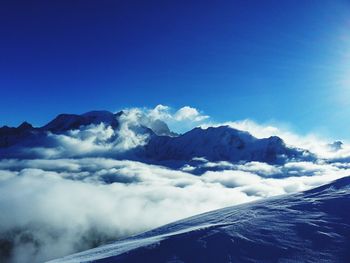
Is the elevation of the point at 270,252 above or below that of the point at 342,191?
below

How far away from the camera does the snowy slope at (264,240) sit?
11.9 meters

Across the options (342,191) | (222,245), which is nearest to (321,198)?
(342,191)

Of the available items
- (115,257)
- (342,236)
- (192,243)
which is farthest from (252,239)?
(115,257)

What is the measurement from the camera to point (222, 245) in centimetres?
1269

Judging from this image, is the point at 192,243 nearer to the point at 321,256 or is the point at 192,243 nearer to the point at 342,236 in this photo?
the point at 321,256

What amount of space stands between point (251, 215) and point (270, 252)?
427cm

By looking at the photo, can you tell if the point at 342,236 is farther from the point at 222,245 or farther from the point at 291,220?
the point at 222,245

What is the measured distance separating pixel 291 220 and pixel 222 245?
3.75 metres

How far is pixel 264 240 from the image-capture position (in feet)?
42.8

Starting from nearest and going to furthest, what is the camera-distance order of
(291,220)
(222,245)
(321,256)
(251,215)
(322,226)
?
(321,256) < (222,245) < (322,226) < (291,220) < (251,215)

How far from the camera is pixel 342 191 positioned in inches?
719

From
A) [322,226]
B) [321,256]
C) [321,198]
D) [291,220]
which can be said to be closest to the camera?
[321,256]

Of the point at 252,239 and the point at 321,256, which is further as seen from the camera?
the point at 252,239

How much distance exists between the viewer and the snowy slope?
39.1 feet
